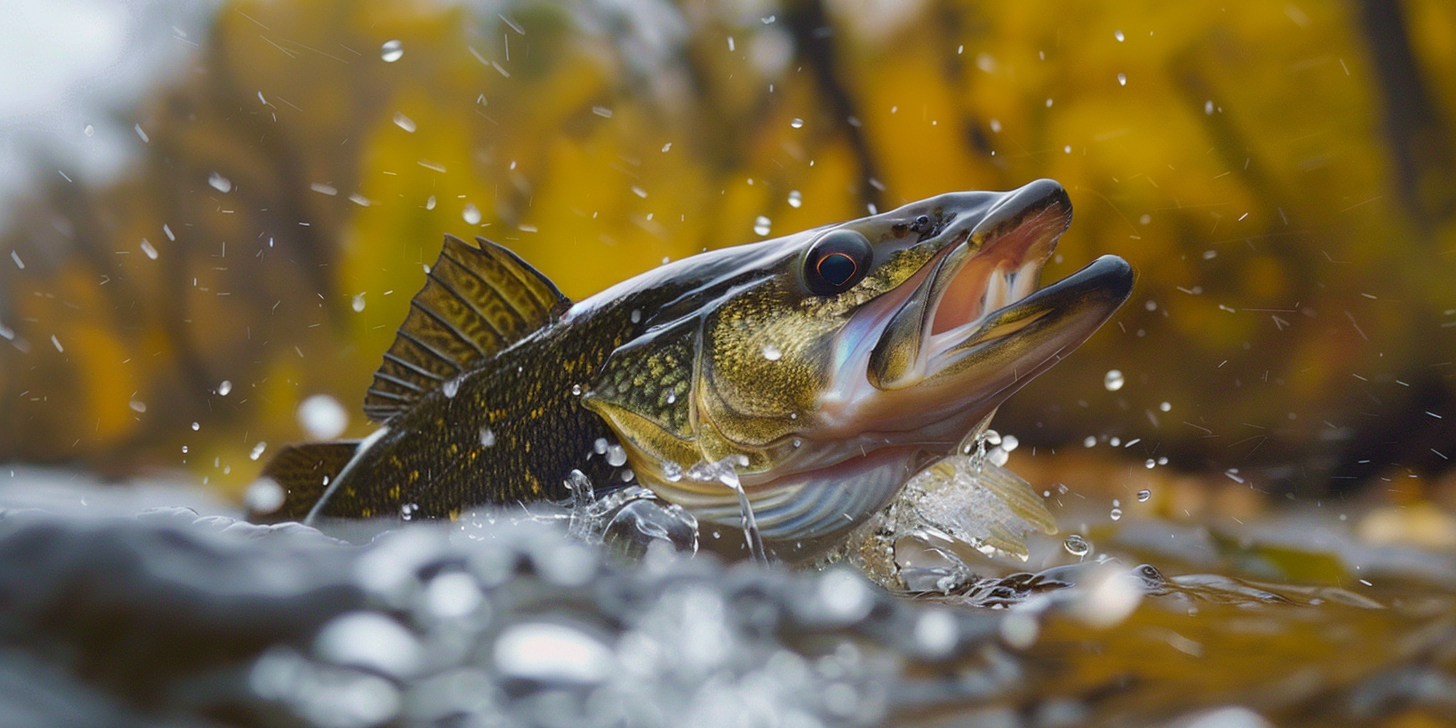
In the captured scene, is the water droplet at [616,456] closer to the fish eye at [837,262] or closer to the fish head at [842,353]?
the fish head at [842,353]

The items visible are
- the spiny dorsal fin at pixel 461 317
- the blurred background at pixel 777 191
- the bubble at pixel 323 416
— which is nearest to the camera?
the spiny dorsal fin at pixel 461 317

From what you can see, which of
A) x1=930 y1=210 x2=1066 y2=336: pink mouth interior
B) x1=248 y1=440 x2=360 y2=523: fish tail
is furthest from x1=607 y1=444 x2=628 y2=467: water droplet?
x1=248 y1=440 x2=360 y2=523: fish tail

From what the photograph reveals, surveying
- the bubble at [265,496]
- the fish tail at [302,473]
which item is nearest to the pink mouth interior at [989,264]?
the fish tail at [302,473]

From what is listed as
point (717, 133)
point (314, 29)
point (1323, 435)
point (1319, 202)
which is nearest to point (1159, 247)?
point (1319, 202)

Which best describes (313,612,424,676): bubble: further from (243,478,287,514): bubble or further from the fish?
(243,478,287,514): bubble

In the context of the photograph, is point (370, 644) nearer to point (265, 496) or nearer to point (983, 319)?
point (983, 319)
